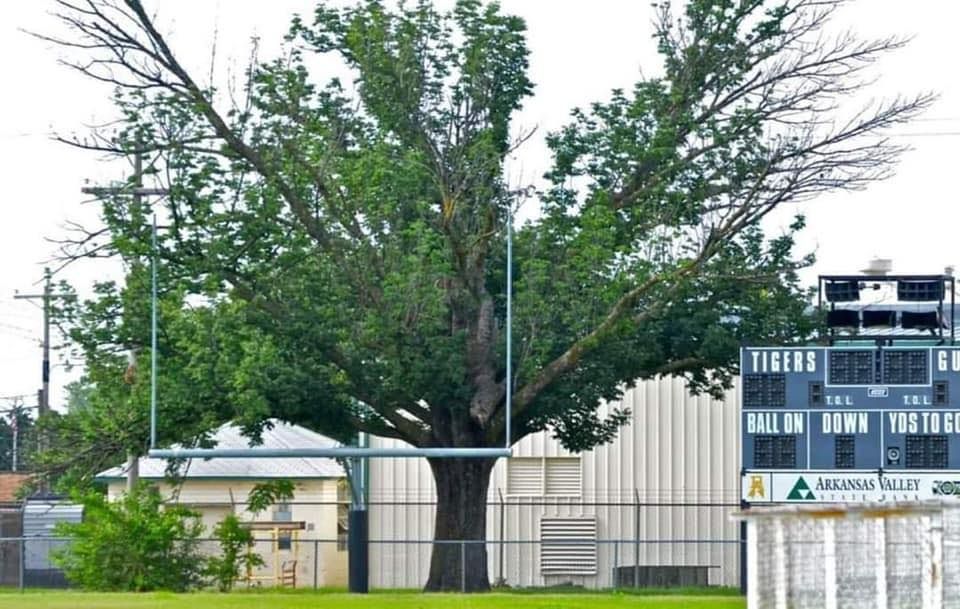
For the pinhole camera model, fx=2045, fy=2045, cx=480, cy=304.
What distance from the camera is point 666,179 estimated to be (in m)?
37.0

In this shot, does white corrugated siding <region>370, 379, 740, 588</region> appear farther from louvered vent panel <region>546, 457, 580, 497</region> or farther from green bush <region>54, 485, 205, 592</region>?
green bush <region>54, 485, 205, 592</region>

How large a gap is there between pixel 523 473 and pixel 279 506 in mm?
6255

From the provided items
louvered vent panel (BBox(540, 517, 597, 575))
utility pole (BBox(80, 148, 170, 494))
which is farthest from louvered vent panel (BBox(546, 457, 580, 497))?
utility pole (BBox(80, 148, 170, 494))

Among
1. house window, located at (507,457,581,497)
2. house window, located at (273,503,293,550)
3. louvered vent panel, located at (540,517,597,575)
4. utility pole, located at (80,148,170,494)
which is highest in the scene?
utility pole, located at (80,148,170,494)

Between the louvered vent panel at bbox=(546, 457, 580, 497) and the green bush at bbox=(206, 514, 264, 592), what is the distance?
518 inches

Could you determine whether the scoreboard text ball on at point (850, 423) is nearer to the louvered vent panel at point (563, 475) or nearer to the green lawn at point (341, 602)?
the green lawn at point (341, 602)

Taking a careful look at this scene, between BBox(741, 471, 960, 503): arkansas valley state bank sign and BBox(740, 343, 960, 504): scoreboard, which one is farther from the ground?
BBox(740, 343, 960, 504): scoreboard

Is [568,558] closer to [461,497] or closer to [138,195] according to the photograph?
[461,497]

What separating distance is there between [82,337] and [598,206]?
9327 millimetres

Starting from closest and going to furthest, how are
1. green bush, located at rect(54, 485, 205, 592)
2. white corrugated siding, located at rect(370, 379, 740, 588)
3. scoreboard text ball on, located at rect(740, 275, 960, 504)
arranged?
scoreboard text ball on, located at rect(740, 275, 960, 504) → green bush, located at rect(54, 485, 205, 592) → white corrugated siding, located at rect(370, 379, 740, 588)

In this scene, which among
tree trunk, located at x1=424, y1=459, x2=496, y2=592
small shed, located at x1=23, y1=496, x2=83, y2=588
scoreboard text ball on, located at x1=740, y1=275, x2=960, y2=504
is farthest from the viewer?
small shed, located at x1=23, y1=496, x2=83, y2=588

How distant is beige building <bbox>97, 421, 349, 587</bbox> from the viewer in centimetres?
4638

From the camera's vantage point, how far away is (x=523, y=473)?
49.4m

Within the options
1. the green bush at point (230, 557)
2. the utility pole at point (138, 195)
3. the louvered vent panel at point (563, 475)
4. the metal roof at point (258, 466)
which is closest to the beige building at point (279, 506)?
the metal roof at point (258, 466)
